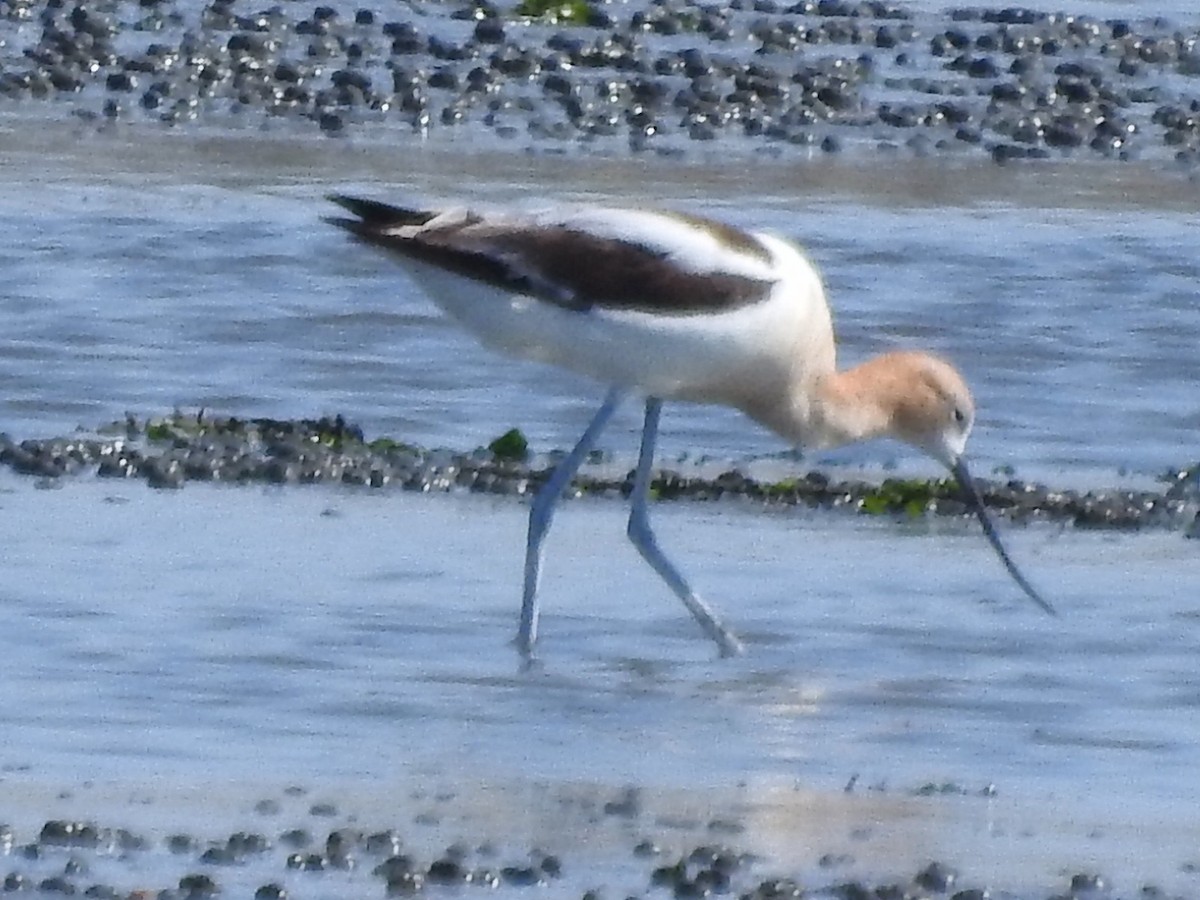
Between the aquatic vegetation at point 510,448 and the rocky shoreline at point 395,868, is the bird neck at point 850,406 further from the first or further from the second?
the rocky shoreline at point 395,868

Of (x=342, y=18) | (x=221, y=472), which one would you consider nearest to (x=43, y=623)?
(x=221, y=472)

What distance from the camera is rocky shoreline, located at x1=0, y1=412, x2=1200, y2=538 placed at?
10.3 m

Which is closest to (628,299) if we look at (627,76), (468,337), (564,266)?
(564,266)

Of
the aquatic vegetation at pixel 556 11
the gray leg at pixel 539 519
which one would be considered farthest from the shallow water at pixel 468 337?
the aquatic vegetation at pixel 556 11

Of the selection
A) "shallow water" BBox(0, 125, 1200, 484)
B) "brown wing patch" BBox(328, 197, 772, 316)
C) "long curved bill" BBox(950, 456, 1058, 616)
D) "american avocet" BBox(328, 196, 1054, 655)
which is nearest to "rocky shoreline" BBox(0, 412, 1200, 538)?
"shallow water" BBox(0, 125, 1200, 484)

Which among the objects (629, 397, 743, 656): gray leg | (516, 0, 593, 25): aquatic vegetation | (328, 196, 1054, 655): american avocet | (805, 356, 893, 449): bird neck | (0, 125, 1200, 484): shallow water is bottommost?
(0, 125, 1200, 484): shallow water

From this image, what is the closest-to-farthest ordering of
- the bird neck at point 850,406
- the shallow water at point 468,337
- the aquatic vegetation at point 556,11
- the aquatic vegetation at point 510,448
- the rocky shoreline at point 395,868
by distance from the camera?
1. the rocky shoreline at point 395,868
2. the bird neck at point 850,406
3. the aquatic vegetation at point 510,448
4. the shallow water at point 468,337
5. the aquatic vegetation at point 556,11

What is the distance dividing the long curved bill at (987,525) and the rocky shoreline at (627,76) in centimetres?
836

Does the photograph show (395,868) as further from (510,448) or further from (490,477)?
(510,448)

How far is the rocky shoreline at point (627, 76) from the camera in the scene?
60.1ft

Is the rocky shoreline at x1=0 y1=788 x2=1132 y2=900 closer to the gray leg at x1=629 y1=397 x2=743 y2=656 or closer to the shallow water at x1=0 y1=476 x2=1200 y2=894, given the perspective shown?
the shallow water at x1=0 y1=476 x2=1200 y2=894

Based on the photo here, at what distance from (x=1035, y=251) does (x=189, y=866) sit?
375 inches

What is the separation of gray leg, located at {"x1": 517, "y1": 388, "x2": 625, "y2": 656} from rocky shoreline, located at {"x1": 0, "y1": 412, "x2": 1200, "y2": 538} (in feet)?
3.87

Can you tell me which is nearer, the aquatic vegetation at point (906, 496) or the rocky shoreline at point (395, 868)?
the rocky shoreline at point (395, 868)
